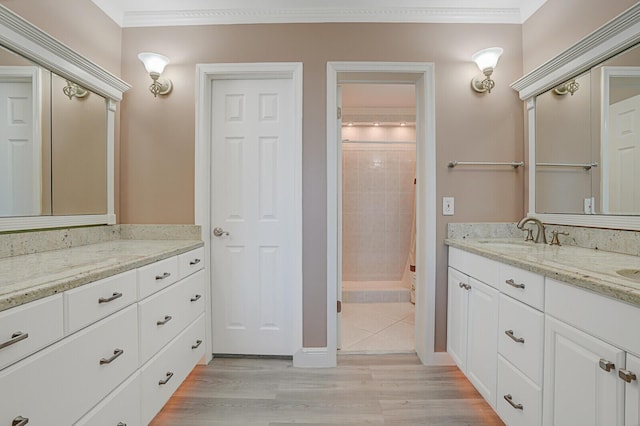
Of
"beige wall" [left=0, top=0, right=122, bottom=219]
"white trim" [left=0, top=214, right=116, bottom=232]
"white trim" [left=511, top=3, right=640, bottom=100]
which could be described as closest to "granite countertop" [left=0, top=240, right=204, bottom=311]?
"white trim" [left=0, top=214, right=116, bottom=232]

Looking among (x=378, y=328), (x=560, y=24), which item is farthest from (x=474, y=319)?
(x=560, y=24)

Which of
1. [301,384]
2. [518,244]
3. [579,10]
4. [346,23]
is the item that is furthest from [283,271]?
[579,10]

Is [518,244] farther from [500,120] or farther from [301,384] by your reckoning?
[301,384]

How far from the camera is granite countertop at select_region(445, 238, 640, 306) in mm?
863

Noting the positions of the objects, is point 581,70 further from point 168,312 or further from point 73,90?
point 73,90

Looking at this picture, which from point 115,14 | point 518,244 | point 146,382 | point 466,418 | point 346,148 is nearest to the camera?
point 146,382

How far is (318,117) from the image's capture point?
6.94 feet

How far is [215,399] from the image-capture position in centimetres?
174

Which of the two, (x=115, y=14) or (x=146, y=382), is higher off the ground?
(x=115, y=14)

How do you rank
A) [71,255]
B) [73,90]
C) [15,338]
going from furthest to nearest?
[73,90], [71,255], [15,338]

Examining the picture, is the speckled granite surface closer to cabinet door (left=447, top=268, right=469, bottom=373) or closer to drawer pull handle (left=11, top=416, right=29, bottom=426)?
drawer pull handle (left=11, top=416, right=29, bottom=426)

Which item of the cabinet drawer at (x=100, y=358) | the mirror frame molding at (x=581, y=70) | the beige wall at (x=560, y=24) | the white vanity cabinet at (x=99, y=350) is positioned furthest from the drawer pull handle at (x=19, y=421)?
the beige wall at (x=560, y=24)

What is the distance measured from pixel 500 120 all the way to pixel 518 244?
36.1 inches

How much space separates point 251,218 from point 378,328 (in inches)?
62.8
